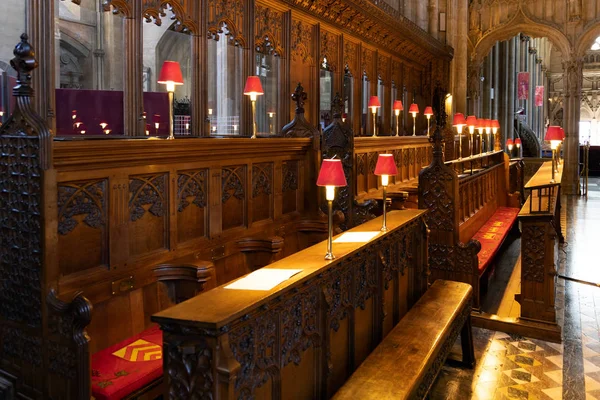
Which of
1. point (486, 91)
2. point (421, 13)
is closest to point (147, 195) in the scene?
point (421, 13)

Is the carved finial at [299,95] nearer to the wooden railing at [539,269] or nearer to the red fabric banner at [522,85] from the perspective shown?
the wooden railing at [539,269]

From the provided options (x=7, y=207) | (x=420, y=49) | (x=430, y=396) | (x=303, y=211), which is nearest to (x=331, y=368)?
(x=430, y=396)

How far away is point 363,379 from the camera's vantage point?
2883 millimetres

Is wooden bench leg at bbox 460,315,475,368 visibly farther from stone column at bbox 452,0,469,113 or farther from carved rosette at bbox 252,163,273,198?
stone column at bbox 452,0,469,113

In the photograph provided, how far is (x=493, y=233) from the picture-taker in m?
8.23

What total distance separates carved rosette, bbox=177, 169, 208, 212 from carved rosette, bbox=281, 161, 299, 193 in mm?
1330

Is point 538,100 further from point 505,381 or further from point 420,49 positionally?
point 505,381

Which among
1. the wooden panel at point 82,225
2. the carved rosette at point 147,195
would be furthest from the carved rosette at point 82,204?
the carved rosette at point 147,195

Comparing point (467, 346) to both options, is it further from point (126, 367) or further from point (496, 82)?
point (496, 82)

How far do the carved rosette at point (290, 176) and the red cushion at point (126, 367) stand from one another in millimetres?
2422

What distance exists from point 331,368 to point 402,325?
110cm

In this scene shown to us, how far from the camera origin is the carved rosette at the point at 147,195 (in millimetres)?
3514

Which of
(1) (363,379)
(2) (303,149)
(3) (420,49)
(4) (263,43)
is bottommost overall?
(1) (363,379)

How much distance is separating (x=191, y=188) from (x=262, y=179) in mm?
1096
